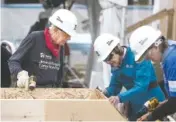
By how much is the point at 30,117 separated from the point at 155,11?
10.9 ft

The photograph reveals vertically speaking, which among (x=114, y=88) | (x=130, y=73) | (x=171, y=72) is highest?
(x=171, y=72)

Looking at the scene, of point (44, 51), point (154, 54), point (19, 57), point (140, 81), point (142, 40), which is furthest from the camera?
point (44, 51)

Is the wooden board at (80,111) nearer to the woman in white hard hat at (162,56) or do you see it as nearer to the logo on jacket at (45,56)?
the woman in white hard hat at (162,56)

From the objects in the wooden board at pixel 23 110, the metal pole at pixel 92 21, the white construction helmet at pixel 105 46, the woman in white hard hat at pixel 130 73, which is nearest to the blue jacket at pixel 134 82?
the woman in white hard hat at pixel 130 73

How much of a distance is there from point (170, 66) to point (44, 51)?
1425mm

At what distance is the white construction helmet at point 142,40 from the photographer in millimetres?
3926

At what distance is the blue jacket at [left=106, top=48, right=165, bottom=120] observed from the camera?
4289 millimetres

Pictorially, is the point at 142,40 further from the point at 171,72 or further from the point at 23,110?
the point at 23,110

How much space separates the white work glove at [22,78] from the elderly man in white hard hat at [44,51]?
9 cm

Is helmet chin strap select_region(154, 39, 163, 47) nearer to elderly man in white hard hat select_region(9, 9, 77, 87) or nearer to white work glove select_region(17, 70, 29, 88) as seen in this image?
elderly man in white hard hat select_region(9, 9, 77, 87)

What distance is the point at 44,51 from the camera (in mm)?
4707

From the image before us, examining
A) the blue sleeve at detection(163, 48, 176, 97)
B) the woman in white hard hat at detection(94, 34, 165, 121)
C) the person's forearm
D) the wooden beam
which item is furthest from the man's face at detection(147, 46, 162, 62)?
the wooden beam

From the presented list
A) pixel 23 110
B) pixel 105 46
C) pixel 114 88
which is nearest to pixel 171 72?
pixel 105 46

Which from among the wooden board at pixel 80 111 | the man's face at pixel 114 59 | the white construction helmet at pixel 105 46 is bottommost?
the wooden board at pixel 80 111
